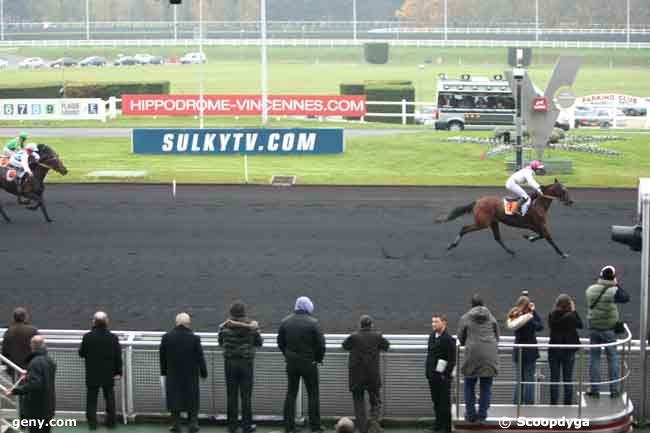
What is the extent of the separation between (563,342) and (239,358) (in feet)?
9.54

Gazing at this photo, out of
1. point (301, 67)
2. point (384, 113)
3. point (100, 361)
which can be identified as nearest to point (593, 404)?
point (100, 361)

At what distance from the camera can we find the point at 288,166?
2811 centimetres

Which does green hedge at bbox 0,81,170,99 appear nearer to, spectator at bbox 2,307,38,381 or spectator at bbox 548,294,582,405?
spectator at bbox 2,307,38,381

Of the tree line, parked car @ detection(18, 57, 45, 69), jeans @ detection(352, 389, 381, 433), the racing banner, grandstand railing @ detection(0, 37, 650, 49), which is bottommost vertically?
jeans @ detection(352, 389, 381, 433)

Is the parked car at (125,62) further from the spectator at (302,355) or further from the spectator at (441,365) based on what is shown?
the spectator at (441,365)

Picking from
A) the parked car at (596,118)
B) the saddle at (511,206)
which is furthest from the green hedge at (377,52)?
the saddle at (511,206)

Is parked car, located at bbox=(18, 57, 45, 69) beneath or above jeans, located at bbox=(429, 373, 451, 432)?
above

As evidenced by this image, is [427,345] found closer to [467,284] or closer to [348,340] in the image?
[348,340]

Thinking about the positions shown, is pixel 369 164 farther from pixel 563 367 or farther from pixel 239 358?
pixel 239 358

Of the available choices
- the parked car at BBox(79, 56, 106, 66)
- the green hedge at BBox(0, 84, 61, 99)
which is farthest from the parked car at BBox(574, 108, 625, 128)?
the parked car at BBox(79, 56, 106, 66)

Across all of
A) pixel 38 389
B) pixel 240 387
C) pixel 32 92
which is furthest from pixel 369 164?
pixel 38 389

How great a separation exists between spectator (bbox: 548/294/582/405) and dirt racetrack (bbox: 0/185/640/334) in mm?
3530

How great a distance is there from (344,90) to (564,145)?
538 inches

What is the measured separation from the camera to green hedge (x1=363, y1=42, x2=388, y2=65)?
80.7m
